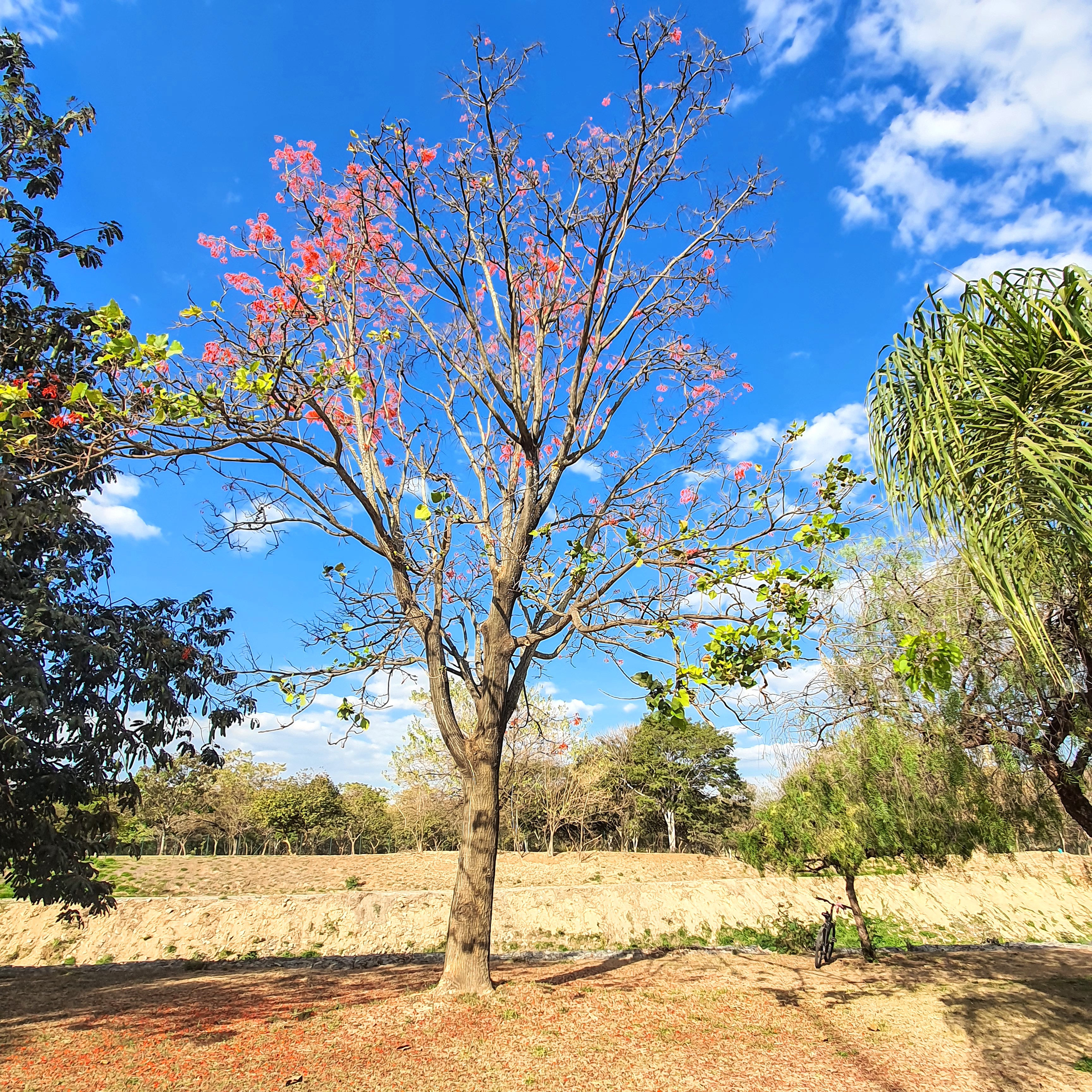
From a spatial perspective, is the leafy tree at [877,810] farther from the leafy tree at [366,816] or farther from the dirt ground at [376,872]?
the leafy tree at [366,816]

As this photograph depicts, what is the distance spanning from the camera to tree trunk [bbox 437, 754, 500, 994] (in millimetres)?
6766

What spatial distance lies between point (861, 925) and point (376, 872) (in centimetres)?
1571

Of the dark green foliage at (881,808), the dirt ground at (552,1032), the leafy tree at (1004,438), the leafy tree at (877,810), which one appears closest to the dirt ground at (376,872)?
the leafy tree at (877,810)

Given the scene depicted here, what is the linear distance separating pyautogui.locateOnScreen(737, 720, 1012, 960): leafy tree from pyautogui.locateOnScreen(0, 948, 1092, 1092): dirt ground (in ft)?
5.82

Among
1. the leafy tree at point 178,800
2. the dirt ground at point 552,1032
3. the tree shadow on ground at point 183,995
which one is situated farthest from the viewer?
the leafy tree at point 178,800

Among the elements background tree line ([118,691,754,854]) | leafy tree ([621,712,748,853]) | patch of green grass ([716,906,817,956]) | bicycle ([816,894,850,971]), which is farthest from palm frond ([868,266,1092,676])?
leafy tree ([621,712,748,853])

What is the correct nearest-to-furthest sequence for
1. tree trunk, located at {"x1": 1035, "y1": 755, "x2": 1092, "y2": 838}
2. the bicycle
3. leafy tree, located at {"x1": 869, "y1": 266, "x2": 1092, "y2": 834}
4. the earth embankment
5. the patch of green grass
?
leafy tree, located at {"x1": 869, "y1": 266, "x2": 1092, "y2": 834} → tree trunk, located at {"x1": 1035, "y1": 755, "x2": 1092, "y2": 838} → the bicycle → the patch of green grass → the earth embankment

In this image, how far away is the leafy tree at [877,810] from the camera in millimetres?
8508

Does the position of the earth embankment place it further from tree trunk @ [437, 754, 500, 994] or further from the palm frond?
the palm frond

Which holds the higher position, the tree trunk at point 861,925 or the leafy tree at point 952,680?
the leafy tree at point 952,680

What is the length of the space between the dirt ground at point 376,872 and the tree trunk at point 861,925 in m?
7.57

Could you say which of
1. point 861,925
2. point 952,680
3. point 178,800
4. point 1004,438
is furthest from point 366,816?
point 1004,438

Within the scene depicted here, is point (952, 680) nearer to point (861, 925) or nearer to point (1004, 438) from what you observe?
point (1004, 438)

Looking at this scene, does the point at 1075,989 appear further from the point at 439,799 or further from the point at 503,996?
the point at 439,799
